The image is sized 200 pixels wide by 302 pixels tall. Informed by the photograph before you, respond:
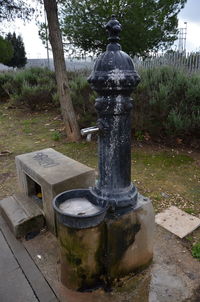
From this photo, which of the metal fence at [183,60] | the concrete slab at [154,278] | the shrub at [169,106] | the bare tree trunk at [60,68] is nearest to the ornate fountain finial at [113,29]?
the concrete slab at [154,278]

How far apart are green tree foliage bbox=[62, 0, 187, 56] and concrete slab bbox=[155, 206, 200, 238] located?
13.9 metres

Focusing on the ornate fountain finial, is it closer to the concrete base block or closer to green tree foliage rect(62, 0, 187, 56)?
the concrete base block

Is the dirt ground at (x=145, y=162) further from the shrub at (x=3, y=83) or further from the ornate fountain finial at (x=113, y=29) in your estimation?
the shrub at (x=3, y=83)

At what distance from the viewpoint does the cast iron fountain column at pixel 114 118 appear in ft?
4.86

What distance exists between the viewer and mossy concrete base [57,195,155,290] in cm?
159

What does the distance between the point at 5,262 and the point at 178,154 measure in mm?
3377

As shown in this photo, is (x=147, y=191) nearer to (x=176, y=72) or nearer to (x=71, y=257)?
(x=71, y=257)

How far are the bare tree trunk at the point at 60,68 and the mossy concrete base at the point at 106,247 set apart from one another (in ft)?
11.7

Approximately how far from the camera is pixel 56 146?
5.02 m

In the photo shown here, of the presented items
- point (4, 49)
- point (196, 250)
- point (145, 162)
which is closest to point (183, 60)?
point (145, 162)

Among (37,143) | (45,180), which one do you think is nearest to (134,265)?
(45,180)

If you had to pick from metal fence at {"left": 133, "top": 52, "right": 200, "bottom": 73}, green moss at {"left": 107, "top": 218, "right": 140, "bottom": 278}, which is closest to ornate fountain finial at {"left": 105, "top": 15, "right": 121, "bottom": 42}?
green moss at {"left": 107, "top": 218, "right": 140, "bottom": 278}

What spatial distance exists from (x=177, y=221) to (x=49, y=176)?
57.2 inches

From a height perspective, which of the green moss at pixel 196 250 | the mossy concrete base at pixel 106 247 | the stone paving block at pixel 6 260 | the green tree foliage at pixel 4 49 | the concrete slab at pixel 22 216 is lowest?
the green moss at pixel 196 250
